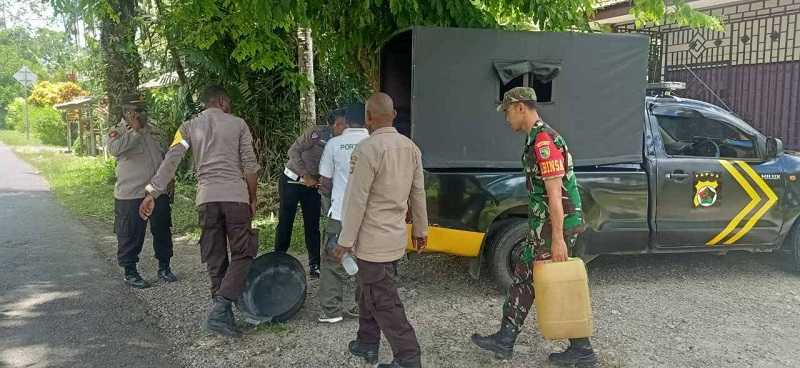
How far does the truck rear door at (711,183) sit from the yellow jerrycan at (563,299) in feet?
6.89

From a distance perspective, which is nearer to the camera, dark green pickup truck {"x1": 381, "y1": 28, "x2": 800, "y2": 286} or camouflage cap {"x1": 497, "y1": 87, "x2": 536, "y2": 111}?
camouflage cap {"x1": 497, "y1": 87, "x2": 536, "y2": 111}

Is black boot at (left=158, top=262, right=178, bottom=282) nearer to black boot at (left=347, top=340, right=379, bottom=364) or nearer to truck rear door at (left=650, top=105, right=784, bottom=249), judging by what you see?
black boot at (left=347, top=340, right=379, bottom=364)

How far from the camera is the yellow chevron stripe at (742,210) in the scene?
560cm

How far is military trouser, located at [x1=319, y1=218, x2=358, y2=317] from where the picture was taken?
473 cm

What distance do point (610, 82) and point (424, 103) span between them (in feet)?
5.41

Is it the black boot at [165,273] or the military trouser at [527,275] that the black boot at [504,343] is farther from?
the black boot at [165,273]

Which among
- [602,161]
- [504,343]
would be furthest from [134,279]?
[602,161]

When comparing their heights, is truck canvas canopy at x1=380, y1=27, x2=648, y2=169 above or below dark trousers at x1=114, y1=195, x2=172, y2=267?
above

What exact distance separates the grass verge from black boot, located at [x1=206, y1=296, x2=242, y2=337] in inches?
104

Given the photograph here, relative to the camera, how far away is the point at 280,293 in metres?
4.84

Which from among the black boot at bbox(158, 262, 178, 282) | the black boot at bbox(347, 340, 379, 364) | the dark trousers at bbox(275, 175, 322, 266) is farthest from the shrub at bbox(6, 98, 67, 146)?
the black boot at bbox(347, 340, 379, 364)

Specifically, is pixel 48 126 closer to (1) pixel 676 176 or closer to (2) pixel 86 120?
(2) pixel 86 120

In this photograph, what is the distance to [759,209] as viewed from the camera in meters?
5.68

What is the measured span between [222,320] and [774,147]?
4.88 m
